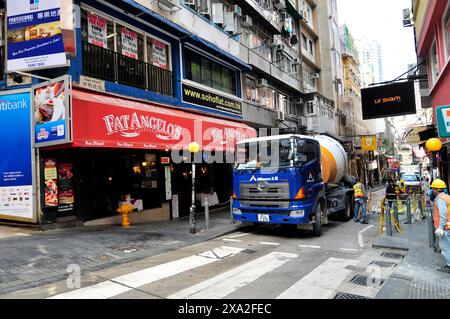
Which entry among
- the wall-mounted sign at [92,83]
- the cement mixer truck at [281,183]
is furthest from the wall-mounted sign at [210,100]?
the cement mixer truck at [281,183]

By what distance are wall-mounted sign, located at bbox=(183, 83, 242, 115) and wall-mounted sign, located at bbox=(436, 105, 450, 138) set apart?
10812mm

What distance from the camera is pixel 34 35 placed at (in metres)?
10.3

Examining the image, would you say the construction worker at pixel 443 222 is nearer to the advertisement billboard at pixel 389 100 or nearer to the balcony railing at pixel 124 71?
the advertisement billboard at pixel 389 100

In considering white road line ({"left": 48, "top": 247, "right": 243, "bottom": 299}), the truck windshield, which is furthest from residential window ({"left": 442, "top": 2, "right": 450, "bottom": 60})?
white road line ({"left": 48, "top": 247, "right": 243, "bottom": 299})

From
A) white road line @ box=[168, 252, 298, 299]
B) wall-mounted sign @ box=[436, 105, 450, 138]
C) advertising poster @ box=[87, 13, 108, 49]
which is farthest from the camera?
advertising poster @ box=[87, 13, 108, 49]

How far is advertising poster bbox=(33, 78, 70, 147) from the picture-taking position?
30.4 ft

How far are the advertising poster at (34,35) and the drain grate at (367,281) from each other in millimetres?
9495

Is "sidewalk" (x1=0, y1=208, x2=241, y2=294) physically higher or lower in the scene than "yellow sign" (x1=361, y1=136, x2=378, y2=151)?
lower

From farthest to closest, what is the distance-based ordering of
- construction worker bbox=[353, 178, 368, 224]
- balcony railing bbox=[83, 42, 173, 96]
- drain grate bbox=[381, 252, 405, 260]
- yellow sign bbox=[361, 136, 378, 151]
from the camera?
yellow sign bbox=[361, 136, 378, 151] < construction worker bbox=[353, 178, 368, 224] < balcony railing bbox=[83, 42, 173, 96] < drain grate bbox=[381, 252, 405, 260]

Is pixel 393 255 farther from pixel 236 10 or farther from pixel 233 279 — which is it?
pixel 236 10

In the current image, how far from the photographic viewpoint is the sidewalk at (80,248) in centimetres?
651

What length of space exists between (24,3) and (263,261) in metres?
10.6

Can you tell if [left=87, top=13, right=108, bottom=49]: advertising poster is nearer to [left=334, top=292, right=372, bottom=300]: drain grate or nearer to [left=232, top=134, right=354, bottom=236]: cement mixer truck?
[left=232, top=134, right=354, bottom=236]: cement mixer truck

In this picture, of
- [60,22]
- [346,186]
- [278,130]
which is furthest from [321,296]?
[278,130]
